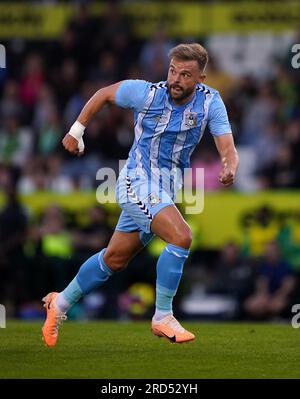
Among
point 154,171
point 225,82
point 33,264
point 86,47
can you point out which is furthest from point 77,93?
point 154,171

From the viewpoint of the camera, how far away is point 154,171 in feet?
29.8

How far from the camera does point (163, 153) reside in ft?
29.8

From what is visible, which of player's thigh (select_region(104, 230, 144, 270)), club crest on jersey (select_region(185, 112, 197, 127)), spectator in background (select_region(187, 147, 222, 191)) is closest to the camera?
club crest on jersey (select_region(185, 112, 197, 127))

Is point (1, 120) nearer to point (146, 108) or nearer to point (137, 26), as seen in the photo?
point (137, 26)

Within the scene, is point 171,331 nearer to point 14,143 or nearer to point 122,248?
point 122,248

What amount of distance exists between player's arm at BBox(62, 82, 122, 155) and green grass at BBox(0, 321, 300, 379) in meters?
1.52

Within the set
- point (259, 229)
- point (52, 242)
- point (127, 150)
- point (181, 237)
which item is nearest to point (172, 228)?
point (181, 237)

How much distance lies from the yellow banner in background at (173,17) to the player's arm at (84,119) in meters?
9.99

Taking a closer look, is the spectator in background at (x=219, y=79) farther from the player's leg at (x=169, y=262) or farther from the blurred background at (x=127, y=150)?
the player's leg at (x=169, y=262)

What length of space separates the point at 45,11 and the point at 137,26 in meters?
1.56

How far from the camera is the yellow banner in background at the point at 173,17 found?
18609 mm

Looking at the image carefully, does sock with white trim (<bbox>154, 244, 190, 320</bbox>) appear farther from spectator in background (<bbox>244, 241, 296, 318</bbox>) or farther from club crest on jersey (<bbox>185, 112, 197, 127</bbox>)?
spectator in background (<bbox>244, 241, 296, 318</bbox>)

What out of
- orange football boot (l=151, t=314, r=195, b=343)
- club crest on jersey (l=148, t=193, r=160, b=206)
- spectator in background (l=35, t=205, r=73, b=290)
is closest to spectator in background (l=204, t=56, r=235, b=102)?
spectator in background (l=35, t=205, r=73, b=290)

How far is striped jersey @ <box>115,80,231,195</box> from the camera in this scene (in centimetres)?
895
